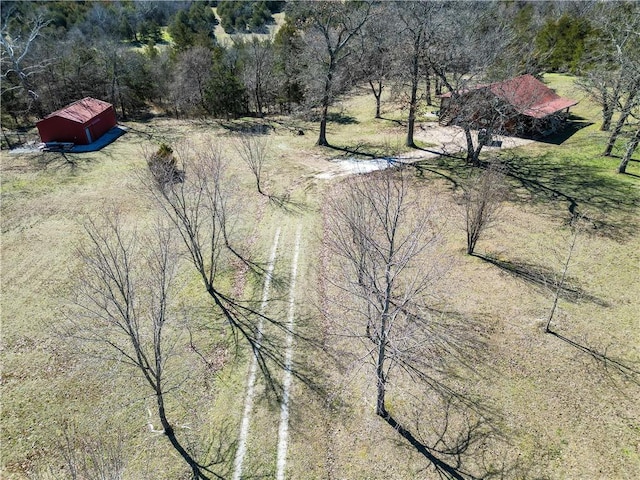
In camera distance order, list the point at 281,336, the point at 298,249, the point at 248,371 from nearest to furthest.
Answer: the point at 248,371, the point at 281,336, the point at 298,249

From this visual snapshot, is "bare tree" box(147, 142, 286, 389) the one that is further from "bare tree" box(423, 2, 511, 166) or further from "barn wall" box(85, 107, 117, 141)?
"barn wall" box(85, 107, 117, 141)

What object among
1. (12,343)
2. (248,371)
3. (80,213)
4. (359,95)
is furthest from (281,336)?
(359,95)

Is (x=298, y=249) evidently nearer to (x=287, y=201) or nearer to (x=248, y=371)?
(x=287, y=201)

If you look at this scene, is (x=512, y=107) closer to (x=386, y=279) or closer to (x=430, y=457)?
(x=386, y=279)

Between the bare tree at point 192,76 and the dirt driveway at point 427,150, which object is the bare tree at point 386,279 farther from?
the bare tree at point 192,76

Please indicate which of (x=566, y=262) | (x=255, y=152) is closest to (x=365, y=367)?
(x=566, y=262)

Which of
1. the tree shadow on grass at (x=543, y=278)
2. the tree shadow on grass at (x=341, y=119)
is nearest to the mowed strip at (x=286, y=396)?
the tree shadow on grass at (x=543, y=278)

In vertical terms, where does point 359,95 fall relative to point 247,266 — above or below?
above
